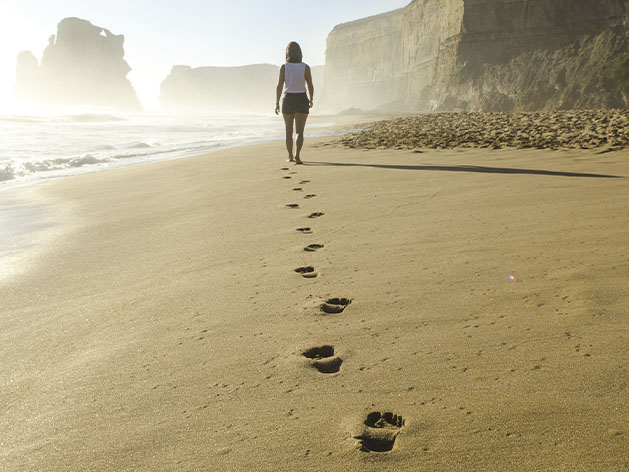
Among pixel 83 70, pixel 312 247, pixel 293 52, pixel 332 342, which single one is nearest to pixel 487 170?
pixel 312 247

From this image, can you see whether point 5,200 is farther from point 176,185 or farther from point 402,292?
point 402,292

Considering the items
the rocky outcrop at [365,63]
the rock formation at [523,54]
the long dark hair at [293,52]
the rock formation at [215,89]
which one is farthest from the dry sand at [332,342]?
the rock formation at [215,89]

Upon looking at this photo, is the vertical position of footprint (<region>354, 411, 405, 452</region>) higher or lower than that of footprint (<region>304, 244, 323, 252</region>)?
higher

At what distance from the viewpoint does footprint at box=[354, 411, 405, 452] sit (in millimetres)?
1056

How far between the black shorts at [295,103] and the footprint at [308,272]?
14.2 ft

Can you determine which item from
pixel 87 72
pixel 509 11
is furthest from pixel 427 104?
pixel 87 72

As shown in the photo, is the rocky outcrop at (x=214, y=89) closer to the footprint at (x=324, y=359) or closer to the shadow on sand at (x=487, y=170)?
the shadow on sand at (x=487, y=170)

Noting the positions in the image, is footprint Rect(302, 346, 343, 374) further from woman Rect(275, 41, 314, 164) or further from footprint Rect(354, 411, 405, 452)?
woman Rect(275, 41, 314, 164)

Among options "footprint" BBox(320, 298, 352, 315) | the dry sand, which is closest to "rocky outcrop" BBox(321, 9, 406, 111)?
the dry sand

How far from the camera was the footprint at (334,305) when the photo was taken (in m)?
1.76

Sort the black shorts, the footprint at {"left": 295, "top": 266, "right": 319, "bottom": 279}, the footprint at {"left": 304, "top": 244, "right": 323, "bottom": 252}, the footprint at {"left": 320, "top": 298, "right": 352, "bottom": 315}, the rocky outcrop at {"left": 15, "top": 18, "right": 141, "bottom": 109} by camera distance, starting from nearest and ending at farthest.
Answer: the footprint at {"left": 320, "top": 298, "right": 352, "bottom": 315} < the footprint at {"left": 295, "top": 266, "right": 319, "bottom": 279} < the footprint at {"left": 304, "top": 244, "right": 323, "bottom": 252} < the black shorts < the rocky outcrop at {"left": 15, "top": 18, "right": 141, "bottom": 109}

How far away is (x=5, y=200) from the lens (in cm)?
469

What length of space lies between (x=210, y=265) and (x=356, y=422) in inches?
55.3

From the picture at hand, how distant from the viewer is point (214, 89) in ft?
499
